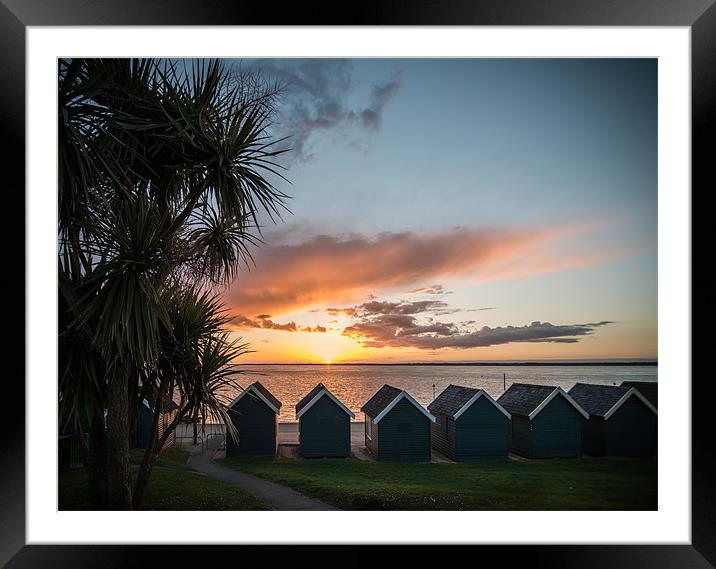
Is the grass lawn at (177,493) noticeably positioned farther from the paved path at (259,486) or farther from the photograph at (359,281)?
the paved path at (259,486)

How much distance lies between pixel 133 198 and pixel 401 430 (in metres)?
6.90

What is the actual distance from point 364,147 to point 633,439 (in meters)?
7.64

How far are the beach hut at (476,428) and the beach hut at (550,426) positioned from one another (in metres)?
0.37

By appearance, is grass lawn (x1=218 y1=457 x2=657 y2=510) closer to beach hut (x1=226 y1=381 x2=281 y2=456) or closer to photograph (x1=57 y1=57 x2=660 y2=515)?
photograph (x1=57 y1=57 x2=660 y2=515)

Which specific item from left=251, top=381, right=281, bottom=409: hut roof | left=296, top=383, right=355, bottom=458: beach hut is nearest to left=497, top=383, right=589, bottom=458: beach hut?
left=296, top=383, right=355, bottom=458: beach hut

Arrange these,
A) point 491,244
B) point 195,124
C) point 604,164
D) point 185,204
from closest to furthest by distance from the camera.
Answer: point 195,124, point 185,204, point 604,164, point 491,244

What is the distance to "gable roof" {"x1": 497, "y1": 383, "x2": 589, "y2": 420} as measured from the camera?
10.0 metres

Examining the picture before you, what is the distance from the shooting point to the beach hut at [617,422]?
1004 centimetres

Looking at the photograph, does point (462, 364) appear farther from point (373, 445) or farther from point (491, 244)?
point (491, 244)

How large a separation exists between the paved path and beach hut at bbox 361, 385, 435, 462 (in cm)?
227

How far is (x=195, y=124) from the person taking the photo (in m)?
4.01

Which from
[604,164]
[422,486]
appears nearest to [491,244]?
[604,164]

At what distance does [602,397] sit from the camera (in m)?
10.3

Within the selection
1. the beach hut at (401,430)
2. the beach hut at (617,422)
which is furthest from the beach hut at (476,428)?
the beach hut at (617,422)
